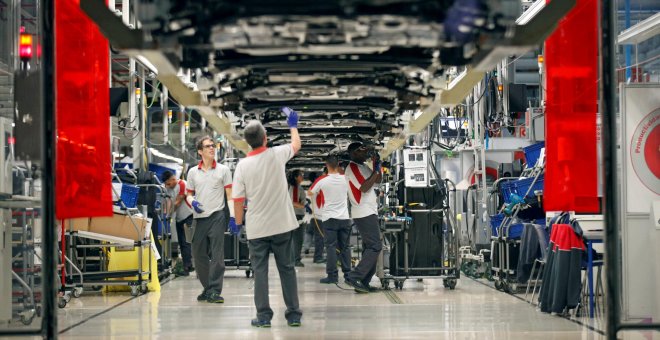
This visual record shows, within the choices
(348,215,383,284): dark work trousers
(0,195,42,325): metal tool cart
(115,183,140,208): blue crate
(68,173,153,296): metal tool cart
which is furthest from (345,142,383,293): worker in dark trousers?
(0,195,42,325): metal tool cart

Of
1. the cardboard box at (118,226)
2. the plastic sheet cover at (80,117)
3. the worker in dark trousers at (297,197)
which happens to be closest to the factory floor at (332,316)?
the cardboard box at (118,226)

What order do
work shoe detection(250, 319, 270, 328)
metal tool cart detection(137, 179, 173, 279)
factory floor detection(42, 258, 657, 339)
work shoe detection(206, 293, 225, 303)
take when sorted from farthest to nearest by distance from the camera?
metal tool cart detection(137, 179, 173, 279) → work shoe detection(206, 293, 225, 303) → work shoe detection(250, 319, 270, 328) → factory floor detection(42, 258, 657, 339)

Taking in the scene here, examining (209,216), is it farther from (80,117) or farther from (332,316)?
(80,117)

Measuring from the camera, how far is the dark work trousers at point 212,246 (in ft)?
32.4

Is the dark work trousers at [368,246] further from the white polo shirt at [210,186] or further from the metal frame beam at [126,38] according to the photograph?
the metal frame beam at [126,38]

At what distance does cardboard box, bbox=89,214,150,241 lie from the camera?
36.0ft

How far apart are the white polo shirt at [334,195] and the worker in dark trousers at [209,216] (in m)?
2.09

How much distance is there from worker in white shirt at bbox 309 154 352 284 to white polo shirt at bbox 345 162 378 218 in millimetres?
590

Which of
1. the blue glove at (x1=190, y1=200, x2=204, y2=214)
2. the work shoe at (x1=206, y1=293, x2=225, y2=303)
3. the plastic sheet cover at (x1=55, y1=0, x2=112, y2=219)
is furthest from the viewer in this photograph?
the work shoe at (x1=206, y1=293, x2=225, y2=303)

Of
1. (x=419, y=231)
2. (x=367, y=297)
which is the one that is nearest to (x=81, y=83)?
(x=367, y=297)

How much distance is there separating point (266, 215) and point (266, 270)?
471mm

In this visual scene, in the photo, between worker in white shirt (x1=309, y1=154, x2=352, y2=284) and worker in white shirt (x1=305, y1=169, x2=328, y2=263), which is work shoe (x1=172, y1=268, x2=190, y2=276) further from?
worker in white shirt (x1=309, y1=154, x2=352, y2=284)

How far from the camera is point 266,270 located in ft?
25.6

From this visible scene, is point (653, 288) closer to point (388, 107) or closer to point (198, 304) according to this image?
point (388, 107)
